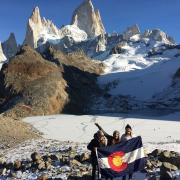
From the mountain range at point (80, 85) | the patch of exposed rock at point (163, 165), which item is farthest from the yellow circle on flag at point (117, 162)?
the mountain range at point (80, 85)

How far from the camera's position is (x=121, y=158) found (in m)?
16.2

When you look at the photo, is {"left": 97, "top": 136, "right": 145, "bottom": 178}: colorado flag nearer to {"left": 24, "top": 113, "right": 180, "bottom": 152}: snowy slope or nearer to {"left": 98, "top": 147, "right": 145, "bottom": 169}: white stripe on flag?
{"left": 98, "top": 147, "right": 145, "bottom": 169}: white stripe on flag

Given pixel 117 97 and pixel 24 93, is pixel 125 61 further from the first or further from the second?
pixel 24 93

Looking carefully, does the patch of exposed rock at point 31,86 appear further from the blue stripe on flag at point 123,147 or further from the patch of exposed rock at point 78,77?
the blue stripe on flag at point 123,147

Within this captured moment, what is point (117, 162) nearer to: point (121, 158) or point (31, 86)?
point (121, 158)

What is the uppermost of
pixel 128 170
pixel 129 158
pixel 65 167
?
pixel 129 158

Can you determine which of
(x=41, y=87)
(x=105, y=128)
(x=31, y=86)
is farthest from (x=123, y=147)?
(x=31, y=86)

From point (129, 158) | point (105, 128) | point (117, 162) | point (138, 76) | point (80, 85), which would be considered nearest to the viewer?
point (117, 162)

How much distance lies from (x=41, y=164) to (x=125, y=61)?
113640mm

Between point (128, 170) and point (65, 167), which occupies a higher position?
point (65, 167)

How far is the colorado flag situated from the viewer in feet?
52.3

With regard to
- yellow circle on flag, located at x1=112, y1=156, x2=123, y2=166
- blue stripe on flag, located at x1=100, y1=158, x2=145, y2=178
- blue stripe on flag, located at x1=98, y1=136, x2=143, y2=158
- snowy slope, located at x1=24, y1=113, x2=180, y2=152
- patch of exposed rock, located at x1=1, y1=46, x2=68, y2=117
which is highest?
patch of exposed rock, located at x1=1, y1=46, x2=68, y2=117

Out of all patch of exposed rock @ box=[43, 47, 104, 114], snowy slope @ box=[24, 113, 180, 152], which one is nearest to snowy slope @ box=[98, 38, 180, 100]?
patch of exposed rock @ box=[43, 47, 104, 114]

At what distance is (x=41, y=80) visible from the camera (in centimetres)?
8056
